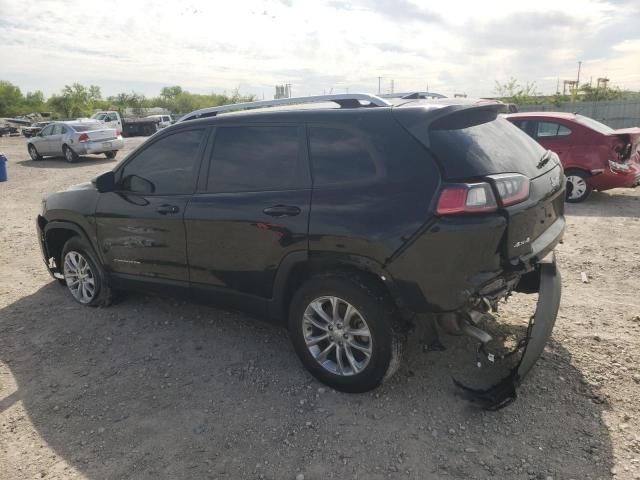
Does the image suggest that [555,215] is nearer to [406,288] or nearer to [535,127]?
[406,288]

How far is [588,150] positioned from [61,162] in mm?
17957

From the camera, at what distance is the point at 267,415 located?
9.75ft

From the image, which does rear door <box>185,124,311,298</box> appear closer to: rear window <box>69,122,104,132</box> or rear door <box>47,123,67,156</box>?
rear window <box>69,122,104,132</box>

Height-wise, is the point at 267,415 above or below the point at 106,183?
below

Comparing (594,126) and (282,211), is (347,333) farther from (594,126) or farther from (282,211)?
(594,126)

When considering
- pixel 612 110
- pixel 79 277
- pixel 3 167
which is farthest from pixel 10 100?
pixel 79 277

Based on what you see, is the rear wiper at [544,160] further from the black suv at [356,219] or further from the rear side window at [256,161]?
the rear side window at [256,161]

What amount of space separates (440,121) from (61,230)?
3.95 m

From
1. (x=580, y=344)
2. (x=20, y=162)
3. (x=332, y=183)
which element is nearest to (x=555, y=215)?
(x=580, y=344)

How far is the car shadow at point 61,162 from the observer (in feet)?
57.0

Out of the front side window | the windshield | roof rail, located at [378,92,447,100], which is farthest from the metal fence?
the front side window

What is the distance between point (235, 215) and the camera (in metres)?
3.33

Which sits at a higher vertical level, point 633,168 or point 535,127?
point 535,127

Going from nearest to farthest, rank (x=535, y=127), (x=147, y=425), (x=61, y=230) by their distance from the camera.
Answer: (x=147, y=425) < (x=61, y=230) < (x=535, y=127)
